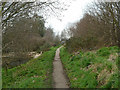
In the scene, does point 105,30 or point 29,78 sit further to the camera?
point 105,30

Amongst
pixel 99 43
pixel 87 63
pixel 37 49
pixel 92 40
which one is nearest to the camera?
pixel 87 63

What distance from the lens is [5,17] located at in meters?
9.12

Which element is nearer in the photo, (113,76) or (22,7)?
(113,76)

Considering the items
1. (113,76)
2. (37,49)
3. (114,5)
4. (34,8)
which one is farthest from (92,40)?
(37,49)

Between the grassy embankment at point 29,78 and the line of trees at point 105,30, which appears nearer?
the grassy embankment at point 29,78

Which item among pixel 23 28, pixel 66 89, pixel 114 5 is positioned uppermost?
pixel 114 5

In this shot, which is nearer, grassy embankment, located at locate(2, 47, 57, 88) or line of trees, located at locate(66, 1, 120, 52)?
grassy embankment, located at locate(2, 47, 57, 88)

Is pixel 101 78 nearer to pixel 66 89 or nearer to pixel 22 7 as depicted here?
pixel 66 89

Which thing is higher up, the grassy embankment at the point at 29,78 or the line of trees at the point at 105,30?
the line of trees at the point at 105,30

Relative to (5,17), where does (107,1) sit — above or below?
above

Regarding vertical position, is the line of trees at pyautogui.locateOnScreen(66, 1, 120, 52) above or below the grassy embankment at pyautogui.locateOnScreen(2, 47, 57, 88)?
above

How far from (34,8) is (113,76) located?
7.63m

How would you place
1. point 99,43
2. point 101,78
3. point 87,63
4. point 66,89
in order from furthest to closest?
point 99,43 → point 87,63 → point 66,89 → point 101,78

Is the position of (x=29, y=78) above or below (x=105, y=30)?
below
